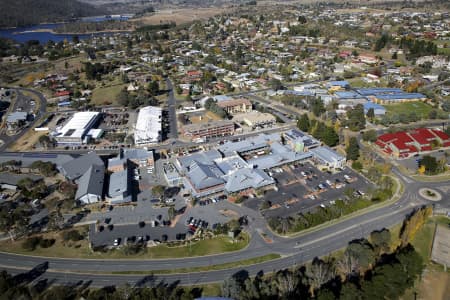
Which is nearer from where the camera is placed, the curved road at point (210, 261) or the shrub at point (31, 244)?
the curved road at point (210, 261)

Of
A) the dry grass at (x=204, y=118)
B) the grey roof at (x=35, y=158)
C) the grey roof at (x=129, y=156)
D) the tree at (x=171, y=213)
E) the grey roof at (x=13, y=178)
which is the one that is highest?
the dry grass at (x=204, y=118)

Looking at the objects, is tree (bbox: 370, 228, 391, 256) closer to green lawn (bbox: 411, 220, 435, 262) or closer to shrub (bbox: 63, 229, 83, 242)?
green lawn (bbox: 411, 220, 435, 262)

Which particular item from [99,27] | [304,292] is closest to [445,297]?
[304,292]

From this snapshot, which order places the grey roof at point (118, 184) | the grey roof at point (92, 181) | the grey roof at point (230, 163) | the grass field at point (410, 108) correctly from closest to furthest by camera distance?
the grey roof at point (92, 181) < the grey roof at point (118, 184) < the grey roof at point (230, 163) < the grass field at point (410, 108)

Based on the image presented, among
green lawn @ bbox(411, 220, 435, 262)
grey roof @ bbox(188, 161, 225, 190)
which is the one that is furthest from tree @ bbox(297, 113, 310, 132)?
green lawn @ bbox(411, 220, 435, 262)

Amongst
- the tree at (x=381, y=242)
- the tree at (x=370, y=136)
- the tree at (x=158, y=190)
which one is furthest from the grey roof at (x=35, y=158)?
the tree at (x=370, y=136)

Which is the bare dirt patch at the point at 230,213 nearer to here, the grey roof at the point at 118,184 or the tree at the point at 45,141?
the grey roof at the point at 118,184

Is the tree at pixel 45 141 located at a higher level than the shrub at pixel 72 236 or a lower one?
higher
